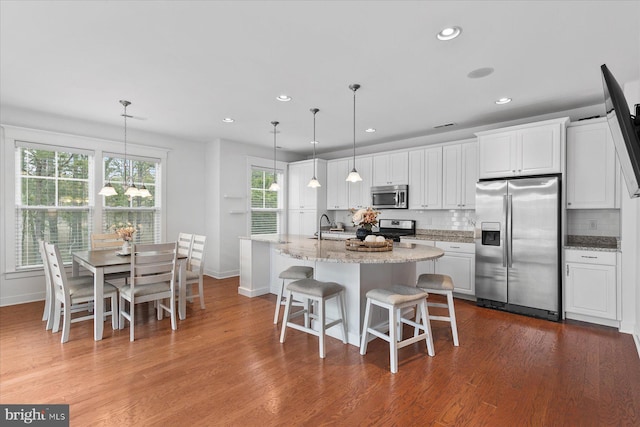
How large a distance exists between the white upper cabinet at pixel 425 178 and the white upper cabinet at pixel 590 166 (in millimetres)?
1709

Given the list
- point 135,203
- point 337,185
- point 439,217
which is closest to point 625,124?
point 439,217

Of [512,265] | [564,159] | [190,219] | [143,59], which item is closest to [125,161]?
Answer: [190,219]

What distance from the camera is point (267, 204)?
22.5 feet

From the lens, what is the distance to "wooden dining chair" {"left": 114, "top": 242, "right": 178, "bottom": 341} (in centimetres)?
323

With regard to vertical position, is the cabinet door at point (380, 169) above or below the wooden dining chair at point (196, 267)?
above

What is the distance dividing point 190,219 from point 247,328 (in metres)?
3.25

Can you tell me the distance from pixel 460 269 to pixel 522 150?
1794mm

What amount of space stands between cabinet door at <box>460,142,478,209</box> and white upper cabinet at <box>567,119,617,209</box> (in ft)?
3.78

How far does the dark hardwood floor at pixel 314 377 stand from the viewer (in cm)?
202

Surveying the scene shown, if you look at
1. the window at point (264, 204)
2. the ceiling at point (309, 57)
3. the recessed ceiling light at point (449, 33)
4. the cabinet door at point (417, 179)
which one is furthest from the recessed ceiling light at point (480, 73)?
the window at point (264, 204)

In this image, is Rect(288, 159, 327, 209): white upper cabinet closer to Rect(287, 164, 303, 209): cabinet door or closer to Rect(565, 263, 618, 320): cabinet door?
Rect(287, 164, 303, 209): cabinet door

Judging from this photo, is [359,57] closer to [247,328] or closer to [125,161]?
[247,328]

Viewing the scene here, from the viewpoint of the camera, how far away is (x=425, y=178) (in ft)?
17.6

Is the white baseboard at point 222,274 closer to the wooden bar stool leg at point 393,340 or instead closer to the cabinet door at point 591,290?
the wooden bar stool leg at point 393,340
